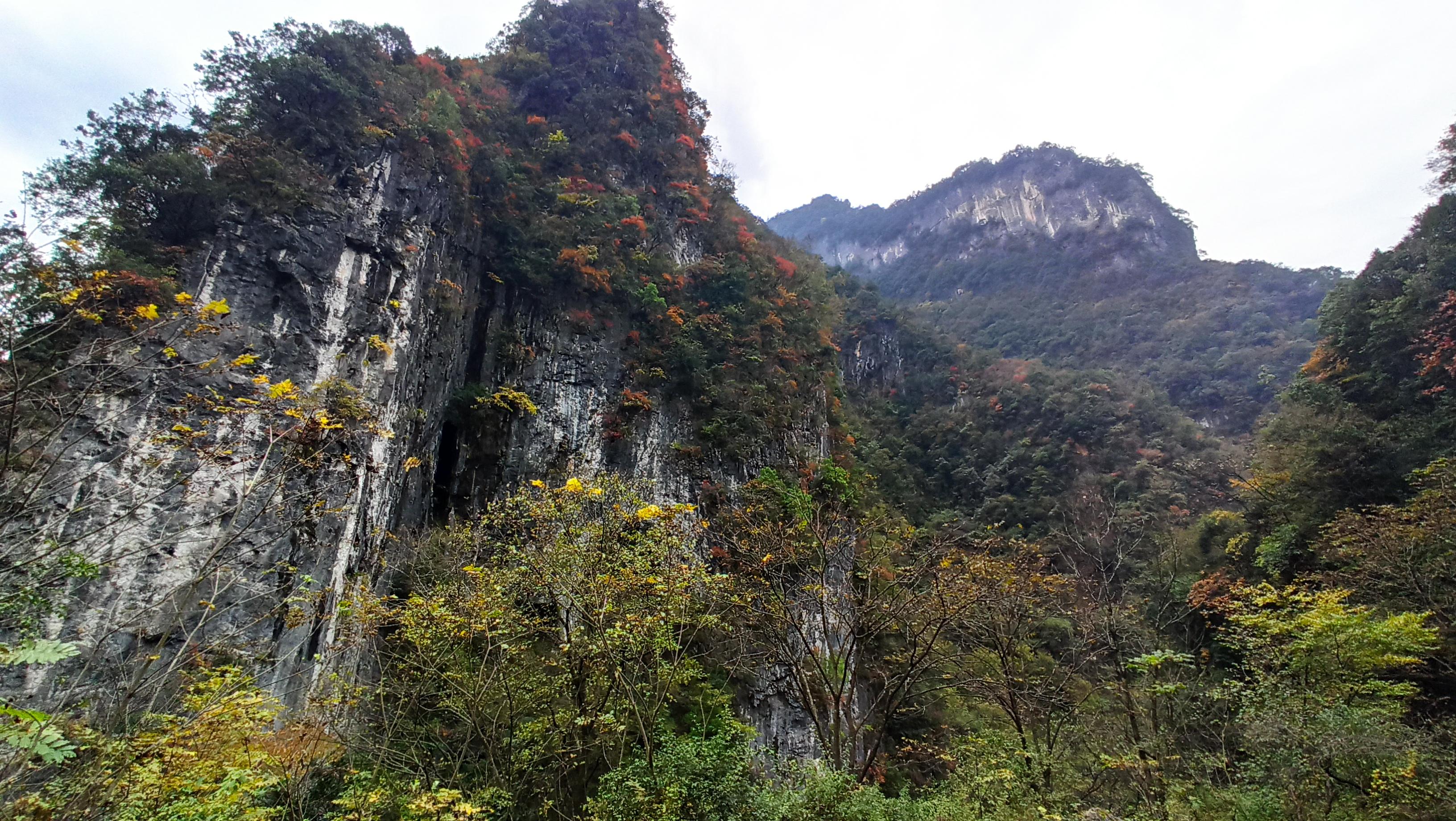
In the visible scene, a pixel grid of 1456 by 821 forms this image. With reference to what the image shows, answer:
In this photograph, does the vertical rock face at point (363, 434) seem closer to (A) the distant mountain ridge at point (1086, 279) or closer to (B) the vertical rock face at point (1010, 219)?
(A) the distant mountain ridge at point (1086, 279)

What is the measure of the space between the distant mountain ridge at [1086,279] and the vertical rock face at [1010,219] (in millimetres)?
126

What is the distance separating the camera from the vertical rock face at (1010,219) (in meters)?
45.8

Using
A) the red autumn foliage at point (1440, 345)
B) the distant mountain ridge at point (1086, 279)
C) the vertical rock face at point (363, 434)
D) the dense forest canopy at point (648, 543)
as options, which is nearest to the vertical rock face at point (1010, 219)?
the distant mountain ridge at point (1086, 279)

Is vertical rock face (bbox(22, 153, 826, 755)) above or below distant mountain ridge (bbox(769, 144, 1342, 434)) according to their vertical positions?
below

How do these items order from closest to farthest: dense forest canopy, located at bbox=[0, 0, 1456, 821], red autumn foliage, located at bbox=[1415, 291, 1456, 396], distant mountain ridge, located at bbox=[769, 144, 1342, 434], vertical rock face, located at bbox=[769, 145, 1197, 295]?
dense forest canopy, located at bbox=[0, 0, 1456, 821] < red autumn foliage, located at bbox=[1415, 291, 1456, 396] < distant mountain ridge, located at bbox=[769, 144, 1342, 434] < vertical rock face, located at bbox=[769, 145, 1197, 295]

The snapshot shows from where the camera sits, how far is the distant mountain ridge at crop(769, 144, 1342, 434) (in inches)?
1139

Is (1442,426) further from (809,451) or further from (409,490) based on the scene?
(409,490)

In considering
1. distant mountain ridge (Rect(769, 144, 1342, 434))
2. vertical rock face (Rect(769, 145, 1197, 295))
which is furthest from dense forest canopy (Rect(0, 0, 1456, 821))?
vertical rock face (Rect(769, 145, 1197, 295))

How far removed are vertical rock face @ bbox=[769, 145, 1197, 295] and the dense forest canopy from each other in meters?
23.6

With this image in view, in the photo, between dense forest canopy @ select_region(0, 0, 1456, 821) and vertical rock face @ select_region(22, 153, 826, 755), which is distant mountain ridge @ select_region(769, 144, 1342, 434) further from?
vertical rock face @ select_region(22, 153, 826, 755)

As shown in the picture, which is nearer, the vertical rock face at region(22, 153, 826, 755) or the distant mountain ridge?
the vertical rock face at region(22, 153, 826, 755)

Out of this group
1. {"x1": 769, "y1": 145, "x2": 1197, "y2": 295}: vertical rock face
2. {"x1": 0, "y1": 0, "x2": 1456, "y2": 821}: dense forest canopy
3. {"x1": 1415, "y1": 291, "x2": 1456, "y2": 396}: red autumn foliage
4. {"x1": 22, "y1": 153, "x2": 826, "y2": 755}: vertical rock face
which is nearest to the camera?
{"x1": 0, "y1": 0, "x2": 1456, "y2": 821}: dense forest canopy

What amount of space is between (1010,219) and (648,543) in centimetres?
5533

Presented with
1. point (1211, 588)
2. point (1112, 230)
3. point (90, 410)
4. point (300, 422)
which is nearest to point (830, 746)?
point (300, 422)
